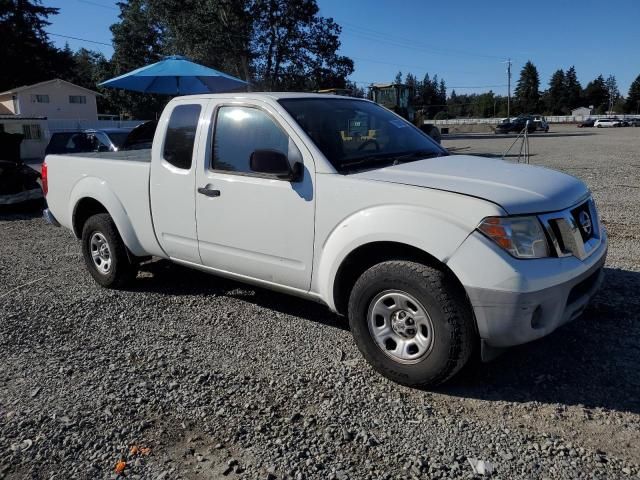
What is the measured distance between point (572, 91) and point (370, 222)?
136 metres

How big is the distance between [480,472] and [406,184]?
166cm

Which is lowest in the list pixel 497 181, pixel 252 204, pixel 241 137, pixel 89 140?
pixel 252 204

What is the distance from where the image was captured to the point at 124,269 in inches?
213

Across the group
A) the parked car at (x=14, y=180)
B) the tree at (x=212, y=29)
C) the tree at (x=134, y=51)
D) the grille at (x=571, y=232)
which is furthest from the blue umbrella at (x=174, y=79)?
the tree at (x=134, y=51)

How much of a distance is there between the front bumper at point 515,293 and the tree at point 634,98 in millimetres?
122388

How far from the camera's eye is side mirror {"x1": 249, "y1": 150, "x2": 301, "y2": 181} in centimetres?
374

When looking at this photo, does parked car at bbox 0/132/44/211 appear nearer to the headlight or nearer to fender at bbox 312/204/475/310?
fender at bbox 312/204/475/310

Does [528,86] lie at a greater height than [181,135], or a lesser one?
greater

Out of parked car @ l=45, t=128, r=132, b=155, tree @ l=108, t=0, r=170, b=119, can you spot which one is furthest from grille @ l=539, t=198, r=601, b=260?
tree @ l=108, t=0, r=170, b=119

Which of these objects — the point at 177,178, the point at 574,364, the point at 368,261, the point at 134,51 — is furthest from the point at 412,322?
the point at 134,51

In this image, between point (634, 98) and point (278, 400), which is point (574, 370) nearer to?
point (278, 400)

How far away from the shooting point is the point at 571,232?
10.8 ft

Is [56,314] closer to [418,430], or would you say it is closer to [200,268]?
[200,268]

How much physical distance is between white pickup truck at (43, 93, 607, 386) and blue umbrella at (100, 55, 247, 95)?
656 centimetres
